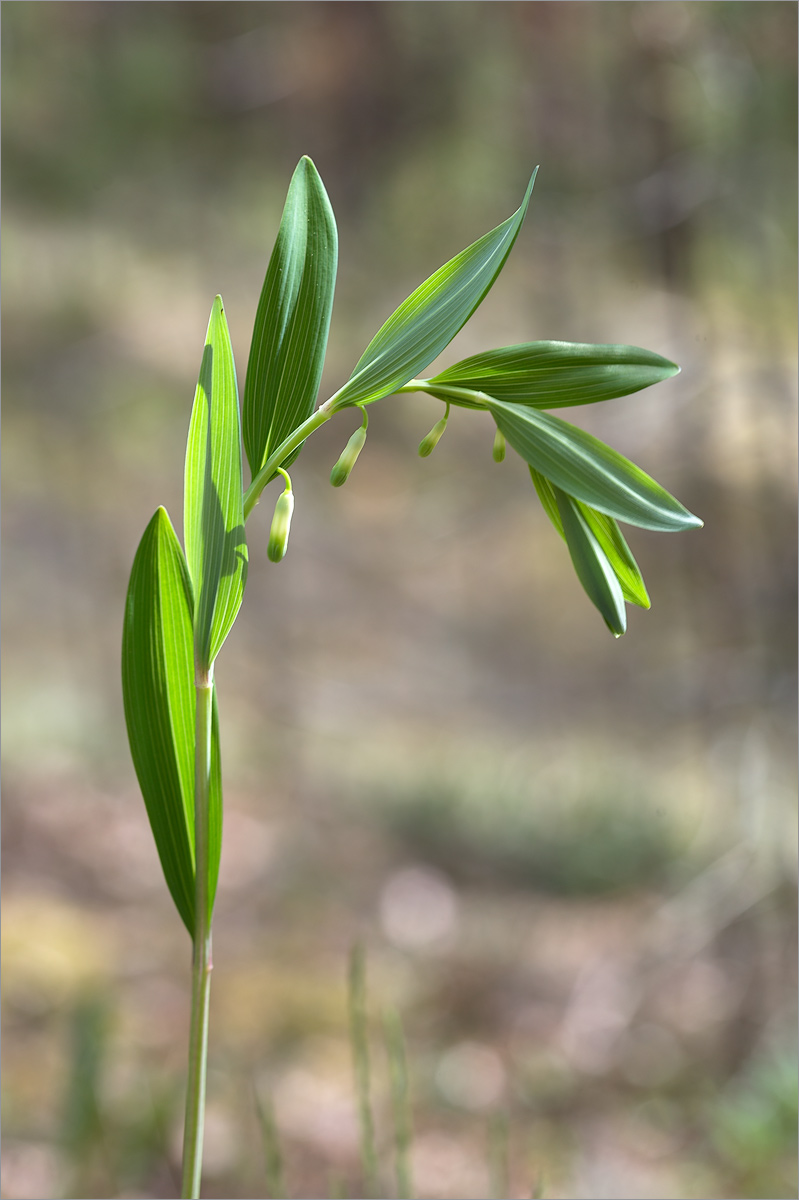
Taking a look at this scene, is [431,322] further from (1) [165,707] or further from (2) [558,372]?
(1) [165,707]

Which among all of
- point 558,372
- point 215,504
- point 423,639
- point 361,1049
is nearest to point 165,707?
point 215,504

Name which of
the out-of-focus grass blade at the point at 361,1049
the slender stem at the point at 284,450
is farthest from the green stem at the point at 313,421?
the out-of-focus grass blade at the point at 361,1049

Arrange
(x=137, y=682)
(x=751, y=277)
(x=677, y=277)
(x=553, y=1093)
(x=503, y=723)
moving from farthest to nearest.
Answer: (x=503, y=723) → (x=751, y=277) → (x=677, y=277) → (x=553, y=1093) → (x=137, y=682)

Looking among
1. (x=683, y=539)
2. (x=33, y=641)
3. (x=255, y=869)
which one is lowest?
(x=255, y=869)

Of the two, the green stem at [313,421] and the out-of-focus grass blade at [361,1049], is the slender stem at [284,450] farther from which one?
the out-of-focus grass blade at [361,1049]

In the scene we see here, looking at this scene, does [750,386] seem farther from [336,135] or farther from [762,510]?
[336,135]

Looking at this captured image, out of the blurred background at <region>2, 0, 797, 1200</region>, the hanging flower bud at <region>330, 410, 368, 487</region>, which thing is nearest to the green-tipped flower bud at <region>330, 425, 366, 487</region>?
the hanging flower bud at <region>330, 410, 368, 487</region>

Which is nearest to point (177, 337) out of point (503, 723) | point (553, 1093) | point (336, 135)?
point (336, 135)
